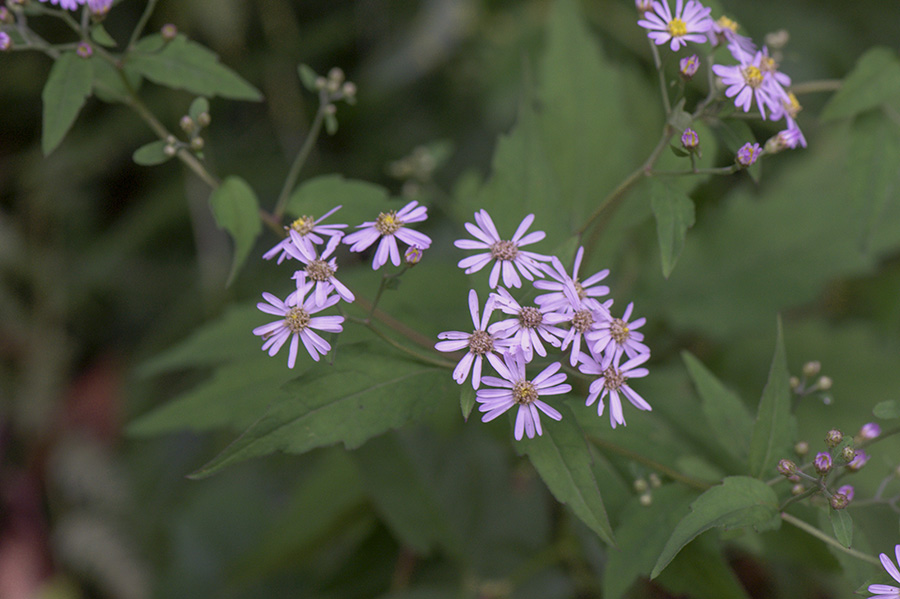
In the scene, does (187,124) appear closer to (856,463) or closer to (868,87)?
(856,463)

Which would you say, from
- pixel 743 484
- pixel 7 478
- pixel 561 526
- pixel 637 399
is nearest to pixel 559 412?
pixel 637 399

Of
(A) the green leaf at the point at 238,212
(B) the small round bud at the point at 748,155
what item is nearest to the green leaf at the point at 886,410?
(B) the small round bud at the point at 748,155

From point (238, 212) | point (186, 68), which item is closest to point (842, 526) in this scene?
point (238, 212)

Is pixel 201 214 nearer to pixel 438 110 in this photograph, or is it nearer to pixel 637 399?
pixel 438 110

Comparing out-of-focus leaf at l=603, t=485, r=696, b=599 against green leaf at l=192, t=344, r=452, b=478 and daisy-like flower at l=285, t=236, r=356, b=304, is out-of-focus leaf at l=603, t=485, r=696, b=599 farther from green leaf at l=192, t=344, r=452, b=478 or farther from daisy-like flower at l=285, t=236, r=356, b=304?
daisy-like flower at l=285, t=236, r=356, b=304

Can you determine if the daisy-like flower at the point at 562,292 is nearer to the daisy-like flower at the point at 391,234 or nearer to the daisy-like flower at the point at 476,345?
the daisy-like flower at the point at 476,345

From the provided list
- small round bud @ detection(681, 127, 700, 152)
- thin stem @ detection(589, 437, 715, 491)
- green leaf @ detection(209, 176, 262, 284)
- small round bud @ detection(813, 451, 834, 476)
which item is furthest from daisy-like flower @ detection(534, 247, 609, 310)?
green leaf @ detection(209, 176, 262, 284)
